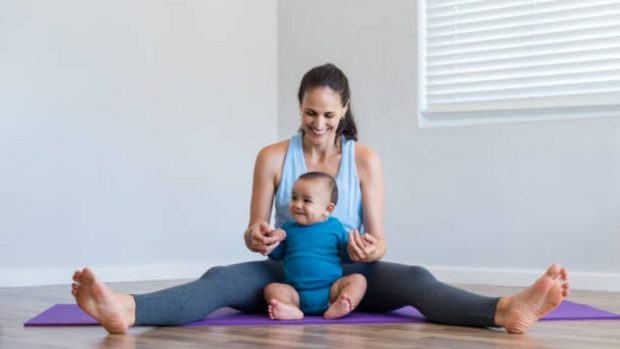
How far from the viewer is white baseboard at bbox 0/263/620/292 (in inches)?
156

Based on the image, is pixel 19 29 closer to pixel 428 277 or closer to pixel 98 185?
pixel 98 185

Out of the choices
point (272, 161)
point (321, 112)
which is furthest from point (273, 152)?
point (321, 112)

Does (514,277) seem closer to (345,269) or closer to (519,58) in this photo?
(519,58)

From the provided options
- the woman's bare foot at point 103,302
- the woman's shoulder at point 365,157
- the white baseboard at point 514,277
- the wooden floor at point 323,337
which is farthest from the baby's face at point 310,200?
the white baseboard at point 514,277

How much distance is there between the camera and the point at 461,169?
4.43m

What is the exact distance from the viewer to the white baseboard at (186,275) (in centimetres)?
397

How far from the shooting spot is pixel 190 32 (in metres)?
4.81

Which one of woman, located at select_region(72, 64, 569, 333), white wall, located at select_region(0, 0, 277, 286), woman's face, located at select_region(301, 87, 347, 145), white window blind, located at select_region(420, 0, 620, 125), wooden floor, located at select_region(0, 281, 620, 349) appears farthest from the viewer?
white wall, located at select_region(0, 0, 277, 286)

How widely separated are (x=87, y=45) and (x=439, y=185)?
5.46ft

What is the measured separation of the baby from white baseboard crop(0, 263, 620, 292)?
1.50 m

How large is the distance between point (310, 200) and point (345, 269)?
0.24 metres

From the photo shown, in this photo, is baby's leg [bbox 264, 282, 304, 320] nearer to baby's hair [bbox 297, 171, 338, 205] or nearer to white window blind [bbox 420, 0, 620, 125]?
baby's hair [bbox 297, 171, 338, 205]

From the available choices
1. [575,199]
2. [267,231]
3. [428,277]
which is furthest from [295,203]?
[575,199]

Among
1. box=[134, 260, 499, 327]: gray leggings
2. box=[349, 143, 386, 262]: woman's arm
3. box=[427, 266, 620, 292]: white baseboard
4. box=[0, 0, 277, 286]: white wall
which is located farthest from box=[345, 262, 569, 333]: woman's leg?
box=[0, 0, 277, 286]: white wall
